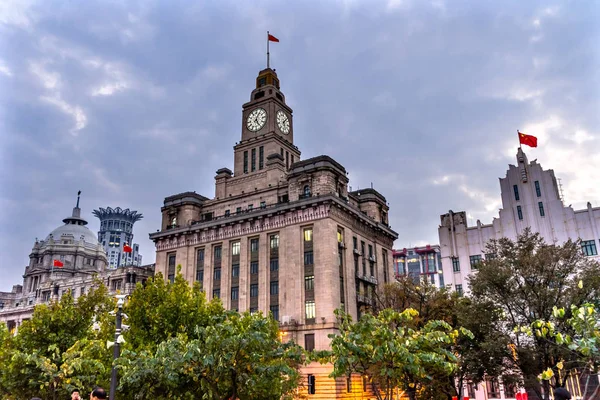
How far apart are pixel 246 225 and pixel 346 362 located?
43.0 metres

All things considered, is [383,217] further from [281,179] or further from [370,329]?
[370,329]

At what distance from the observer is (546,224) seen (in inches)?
2405

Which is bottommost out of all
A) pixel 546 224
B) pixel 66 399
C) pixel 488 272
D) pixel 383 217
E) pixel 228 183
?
pixel 66 399

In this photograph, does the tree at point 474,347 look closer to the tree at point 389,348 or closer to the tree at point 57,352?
the tree at point 389,348

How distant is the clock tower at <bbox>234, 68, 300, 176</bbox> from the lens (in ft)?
236

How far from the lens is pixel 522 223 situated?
62500mm

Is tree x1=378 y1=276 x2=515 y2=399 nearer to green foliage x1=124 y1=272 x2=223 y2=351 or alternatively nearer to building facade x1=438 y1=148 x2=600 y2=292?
green foliage x1=124 y1=272 x2=223 y2=351

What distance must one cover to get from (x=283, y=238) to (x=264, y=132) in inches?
800

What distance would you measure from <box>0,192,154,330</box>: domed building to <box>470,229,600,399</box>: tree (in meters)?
64.0

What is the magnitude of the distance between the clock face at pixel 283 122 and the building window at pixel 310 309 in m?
30.8

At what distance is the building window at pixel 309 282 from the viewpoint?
56.9 meters

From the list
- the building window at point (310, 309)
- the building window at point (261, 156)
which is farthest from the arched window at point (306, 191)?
the building window at point (310, 309)

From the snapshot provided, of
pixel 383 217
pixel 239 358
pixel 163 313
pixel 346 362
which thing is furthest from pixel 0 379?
pixel 383 217

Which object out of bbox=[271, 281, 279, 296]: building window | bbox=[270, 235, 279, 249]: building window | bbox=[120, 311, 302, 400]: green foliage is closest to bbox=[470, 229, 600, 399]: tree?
bbox=[120, 311, 302, 400]: green foliage
